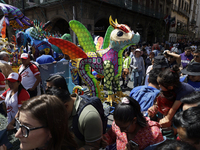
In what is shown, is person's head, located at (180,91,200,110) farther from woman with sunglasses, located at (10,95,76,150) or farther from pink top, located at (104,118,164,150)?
woman with sunglasses, located at (10,95,76,150)

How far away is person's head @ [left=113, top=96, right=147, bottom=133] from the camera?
3.87 ft

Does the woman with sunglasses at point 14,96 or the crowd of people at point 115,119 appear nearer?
the crowd of people at point 115,119

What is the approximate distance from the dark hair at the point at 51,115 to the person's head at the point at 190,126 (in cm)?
80

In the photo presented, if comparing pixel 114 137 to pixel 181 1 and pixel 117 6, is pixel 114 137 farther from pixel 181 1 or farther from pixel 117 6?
pixel 181 1

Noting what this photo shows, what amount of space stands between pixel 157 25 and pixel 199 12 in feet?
110

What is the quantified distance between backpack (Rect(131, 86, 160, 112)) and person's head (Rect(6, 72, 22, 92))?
1.78 m

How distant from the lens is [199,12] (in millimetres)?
40250

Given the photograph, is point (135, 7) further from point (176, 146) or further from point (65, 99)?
point (176, 146)

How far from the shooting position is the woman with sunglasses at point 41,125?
87 centimetres

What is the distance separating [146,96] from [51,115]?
4.11ft

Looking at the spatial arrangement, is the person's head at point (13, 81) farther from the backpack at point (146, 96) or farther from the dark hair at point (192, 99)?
the dark hair at point (192, 99)

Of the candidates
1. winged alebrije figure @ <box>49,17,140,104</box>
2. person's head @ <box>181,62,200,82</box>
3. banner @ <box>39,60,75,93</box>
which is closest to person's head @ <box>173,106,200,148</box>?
person's head @ <box>181,62,200,82</box>

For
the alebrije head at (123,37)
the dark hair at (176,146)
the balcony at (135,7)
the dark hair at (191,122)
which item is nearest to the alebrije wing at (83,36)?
the alebrije head at (123,37)

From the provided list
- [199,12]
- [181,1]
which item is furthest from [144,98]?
[199,12]
